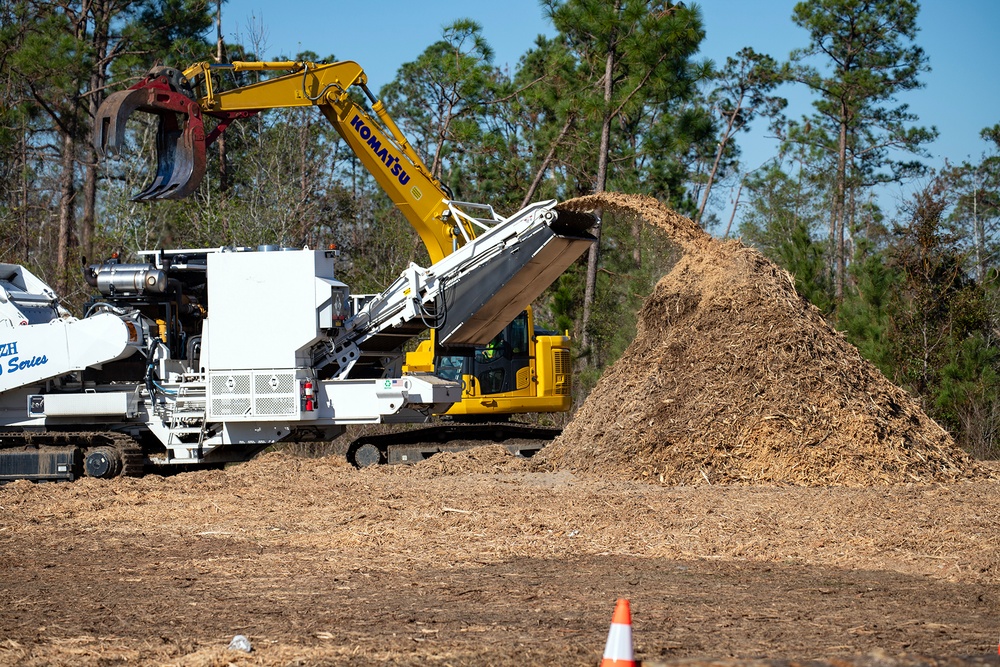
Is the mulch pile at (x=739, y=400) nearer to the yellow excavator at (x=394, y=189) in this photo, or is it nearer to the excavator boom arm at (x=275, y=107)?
the yellow excavator at (x=394, y=189)

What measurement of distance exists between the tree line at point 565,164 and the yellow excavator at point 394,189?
2712 millimetres

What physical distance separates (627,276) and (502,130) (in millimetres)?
7212

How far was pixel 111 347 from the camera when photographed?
1320cm

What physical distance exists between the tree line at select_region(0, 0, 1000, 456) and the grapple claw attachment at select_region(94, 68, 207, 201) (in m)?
6.50

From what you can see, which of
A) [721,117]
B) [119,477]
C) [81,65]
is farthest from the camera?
[721,117]

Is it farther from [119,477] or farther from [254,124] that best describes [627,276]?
[119,477]

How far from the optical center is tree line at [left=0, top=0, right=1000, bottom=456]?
18094 millimetres

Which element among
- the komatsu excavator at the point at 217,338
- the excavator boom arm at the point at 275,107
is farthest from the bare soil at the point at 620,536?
the excavator boom arm at the point at 275,107

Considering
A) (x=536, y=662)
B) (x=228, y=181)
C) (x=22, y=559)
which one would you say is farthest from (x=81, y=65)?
(x=536, y=662)

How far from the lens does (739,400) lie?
11.6 metres

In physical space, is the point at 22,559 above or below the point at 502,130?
below

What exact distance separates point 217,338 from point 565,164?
47.0 ft

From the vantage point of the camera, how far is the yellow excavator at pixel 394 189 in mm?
13680

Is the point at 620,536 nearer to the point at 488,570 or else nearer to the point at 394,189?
the point at 488,570
